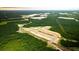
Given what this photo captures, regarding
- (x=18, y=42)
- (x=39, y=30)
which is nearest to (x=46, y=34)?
(x=39, y=30)

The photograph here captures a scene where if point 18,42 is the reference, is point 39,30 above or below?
above

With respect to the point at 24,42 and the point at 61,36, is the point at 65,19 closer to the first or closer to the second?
the point at 61,36

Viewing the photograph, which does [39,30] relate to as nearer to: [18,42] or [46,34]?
[46,34]
